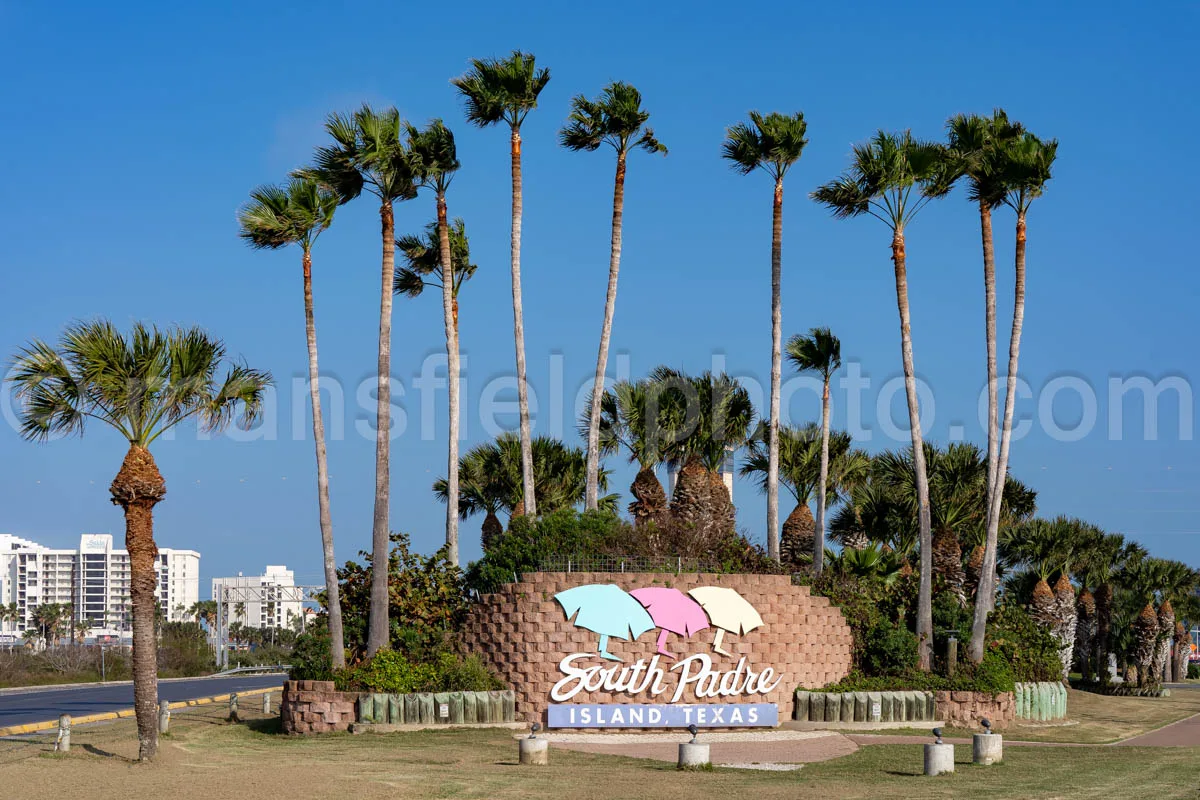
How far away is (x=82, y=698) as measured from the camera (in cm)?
4847

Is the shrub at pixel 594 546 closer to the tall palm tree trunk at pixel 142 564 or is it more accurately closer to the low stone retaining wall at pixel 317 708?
the low stone retaining wall at pixel 317 708

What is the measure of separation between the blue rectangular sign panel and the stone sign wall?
1.48 ft

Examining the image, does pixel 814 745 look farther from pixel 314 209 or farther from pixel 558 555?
pixel 314 209

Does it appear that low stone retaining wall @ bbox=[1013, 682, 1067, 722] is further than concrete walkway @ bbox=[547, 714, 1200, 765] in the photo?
Yes

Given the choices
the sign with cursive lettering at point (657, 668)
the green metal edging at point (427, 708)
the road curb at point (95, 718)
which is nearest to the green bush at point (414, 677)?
the green metal edging at point (427, 708)

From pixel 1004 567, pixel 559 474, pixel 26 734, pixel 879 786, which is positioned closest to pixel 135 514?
pixel 26 734

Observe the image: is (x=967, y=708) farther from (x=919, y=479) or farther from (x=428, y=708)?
(x=428, y=708)

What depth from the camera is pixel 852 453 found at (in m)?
50.9

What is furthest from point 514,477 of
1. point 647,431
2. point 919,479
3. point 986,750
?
point 986,750

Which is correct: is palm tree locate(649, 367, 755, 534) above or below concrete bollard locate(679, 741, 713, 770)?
above

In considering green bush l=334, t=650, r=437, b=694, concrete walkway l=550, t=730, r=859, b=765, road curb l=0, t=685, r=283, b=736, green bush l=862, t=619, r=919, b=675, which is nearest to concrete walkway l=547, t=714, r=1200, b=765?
concrete walkway l=550, t=730, r=859, b=765

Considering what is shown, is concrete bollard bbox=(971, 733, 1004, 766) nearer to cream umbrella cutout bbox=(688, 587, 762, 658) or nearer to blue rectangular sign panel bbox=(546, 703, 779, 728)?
blue rectangular sign panel bbox=(546, 703, 779, 728)

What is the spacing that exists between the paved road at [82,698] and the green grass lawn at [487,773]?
36.0ft

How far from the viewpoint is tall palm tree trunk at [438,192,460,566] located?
38.4 metres
